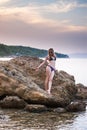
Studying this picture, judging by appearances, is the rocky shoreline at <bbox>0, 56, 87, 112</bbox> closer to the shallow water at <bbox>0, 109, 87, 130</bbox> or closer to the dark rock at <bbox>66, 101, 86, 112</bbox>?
the dark rock at <bbox>66, 101, 86, 112</bbox>

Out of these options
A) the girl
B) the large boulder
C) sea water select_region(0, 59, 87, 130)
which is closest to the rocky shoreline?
the large boulder

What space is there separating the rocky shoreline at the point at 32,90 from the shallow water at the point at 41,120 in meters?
0.70

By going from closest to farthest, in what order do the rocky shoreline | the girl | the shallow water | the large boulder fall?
1. the shallow water
2. the rocky shoreline
3. the large boulder
4. the girl

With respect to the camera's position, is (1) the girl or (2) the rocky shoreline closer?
(2) the rocky shoreline

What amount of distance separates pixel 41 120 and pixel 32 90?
3.81m

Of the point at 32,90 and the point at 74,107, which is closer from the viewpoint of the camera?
the point at 74,107

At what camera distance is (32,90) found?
77.3 feet

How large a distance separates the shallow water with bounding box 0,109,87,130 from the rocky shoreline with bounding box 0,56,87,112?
27.6 inches

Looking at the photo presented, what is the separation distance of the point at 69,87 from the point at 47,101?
3.02 metres

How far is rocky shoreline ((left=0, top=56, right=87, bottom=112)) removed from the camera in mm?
22891

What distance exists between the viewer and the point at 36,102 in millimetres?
23328

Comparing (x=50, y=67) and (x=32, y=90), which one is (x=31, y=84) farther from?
(x=50, y=67)

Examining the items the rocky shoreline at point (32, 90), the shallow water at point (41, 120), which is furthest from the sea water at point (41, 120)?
the rocky shoreline at point (32, 90)

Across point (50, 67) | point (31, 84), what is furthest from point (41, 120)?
point (50, 67)
